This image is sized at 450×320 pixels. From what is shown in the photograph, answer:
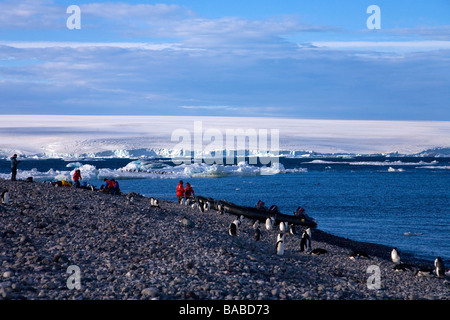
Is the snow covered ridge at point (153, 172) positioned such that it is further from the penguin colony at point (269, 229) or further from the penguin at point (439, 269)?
the penguin at point (439, 269)

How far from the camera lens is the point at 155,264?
8523mm

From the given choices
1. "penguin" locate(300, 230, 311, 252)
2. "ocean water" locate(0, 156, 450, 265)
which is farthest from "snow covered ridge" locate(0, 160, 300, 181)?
"penguin" locate(300, 230, 311, 252)

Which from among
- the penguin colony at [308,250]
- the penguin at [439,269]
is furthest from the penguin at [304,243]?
the penguin at [439,269]

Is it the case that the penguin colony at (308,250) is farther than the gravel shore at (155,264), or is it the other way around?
the penguin colony at (308,250)

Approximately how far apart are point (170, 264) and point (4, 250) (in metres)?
2.51

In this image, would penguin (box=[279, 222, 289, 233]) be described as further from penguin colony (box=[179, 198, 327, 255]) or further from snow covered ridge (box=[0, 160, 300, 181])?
snow covered ridge (box=[0, 160, 300, 181])

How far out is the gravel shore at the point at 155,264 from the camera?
713 centimetres

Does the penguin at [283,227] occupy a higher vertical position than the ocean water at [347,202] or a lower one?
higher

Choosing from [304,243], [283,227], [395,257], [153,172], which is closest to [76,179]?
[283,227]

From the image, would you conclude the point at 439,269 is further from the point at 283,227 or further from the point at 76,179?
the point at 76,179

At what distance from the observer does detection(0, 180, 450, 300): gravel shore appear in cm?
713

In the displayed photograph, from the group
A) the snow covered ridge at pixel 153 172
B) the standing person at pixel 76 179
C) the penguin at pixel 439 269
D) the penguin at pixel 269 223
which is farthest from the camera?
the snow covered ridge at pixel 153 172
